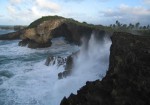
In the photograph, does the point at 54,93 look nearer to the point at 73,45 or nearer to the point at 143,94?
the point at 143,94

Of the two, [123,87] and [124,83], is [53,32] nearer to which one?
[124,83]

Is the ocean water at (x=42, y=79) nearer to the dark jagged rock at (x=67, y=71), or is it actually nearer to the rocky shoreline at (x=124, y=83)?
the dark jagged rock at (x=67, y=71)

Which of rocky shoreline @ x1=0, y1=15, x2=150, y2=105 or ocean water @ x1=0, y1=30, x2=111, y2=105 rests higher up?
rocky shoreline @ x1=0, y1=15, x2=150, y2=105

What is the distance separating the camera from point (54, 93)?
77.1ft

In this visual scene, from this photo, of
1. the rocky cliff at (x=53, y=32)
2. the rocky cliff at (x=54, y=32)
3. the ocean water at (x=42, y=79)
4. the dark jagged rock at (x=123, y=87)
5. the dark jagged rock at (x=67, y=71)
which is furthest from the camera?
the rocky cliff at (x=53, y=32)

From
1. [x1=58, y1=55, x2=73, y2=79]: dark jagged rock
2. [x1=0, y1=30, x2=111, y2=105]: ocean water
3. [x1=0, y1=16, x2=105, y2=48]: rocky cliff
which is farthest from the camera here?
[x1=0, y1=16, x2=105, y2=48]: rocky cliff

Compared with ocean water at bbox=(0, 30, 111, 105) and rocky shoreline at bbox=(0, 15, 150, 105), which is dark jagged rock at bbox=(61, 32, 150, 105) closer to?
rocky shoreline at bbox=(0, 15, 150, 105)

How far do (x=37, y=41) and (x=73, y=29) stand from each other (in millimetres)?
8246

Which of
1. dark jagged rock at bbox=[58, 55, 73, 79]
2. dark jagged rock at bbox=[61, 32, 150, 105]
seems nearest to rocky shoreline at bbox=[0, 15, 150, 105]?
dark jagged rock at bbox=[61, 32, 150, 105]

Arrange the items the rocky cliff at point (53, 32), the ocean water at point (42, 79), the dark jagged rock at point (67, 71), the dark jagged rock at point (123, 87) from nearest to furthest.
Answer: the dark jagged rock at point (123, 87), the ocean water at point (42, 79), the dark jagged rock at point (67, 71), the rocky cliff at point (53, 32)

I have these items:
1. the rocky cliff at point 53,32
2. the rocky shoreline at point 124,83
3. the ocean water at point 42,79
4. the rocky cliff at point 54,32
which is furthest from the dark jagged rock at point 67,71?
the rocky cliff at point 53,32

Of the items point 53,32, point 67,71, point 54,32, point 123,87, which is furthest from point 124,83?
point 54,32

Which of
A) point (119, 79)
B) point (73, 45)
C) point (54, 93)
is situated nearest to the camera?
point (119, 79)

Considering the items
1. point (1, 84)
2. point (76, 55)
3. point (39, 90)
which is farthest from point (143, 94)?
point (76, 55)
